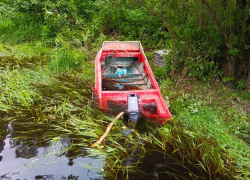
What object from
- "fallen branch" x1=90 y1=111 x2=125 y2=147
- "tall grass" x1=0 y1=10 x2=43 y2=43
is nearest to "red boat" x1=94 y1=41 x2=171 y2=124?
"fallen branch" x1=90 y1=111 x2=125 y2=147

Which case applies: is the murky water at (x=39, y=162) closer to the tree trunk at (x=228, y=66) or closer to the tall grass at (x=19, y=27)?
the tree trunk at (x=228, y=66)

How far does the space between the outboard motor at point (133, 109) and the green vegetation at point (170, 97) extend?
0.90ft


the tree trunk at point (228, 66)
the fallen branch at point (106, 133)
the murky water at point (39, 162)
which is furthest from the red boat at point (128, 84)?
the tree trunk at point (228, 66)

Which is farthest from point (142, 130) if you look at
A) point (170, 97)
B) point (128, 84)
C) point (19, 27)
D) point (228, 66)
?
point (19, 27)

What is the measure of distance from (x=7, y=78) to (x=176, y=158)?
433 centimetres

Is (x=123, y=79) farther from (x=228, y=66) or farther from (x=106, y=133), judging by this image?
(x=228, y=66)

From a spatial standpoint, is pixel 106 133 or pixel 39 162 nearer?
pixel 39 162

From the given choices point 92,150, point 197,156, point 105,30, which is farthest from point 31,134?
point 105,30

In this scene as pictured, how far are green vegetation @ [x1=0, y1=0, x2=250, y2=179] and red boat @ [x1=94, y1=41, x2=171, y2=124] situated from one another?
0.28 metres

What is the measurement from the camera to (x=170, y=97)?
5219mm

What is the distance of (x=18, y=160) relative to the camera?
3445mm

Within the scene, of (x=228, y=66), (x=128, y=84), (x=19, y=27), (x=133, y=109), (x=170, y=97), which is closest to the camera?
(x=133, y=109)

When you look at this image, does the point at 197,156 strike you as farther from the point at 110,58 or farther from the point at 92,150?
the point at 110,58

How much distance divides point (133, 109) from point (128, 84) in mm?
1712
